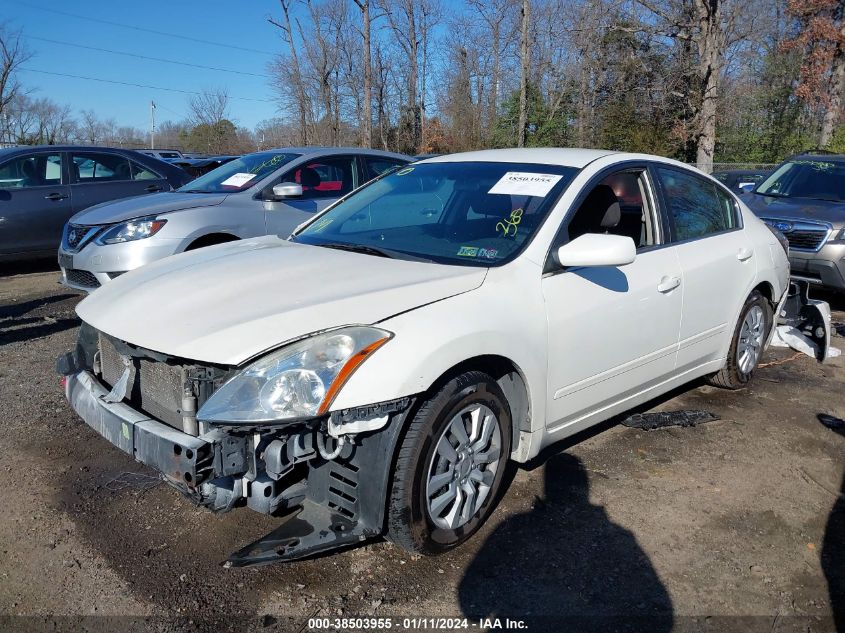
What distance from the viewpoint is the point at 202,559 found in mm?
2955

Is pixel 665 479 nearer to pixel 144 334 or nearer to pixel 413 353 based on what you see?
pixel 413 353

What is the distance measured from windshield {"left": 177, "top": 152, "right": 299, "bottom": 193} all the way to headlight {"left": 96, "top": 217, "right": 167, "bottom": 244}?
82cm

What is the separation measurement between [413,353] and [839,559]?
6.87 feet

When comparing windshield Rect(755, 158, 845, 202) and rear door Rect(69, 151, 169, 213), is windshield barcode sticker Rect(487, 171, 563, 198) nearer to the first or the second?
windshield Rect(755, 158, 845, 202)

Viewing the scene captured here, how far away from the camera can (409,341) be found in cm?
267

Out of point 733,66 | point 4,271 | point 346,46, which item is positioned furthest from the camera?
point 346,46

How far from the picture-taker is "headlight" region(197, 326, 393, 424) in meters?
2.46

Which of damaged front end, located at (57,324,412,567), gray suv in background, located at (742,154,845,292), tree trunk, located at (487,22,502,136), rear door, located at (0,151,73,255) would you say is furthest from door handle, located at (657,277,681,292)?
tree trunk, located at (487,22,502,136)

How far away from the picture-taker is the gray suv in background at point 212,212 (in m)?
6.33

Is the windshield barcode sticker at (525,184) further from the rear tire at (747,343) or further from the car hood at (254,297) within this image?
the rear tire at (747,343)

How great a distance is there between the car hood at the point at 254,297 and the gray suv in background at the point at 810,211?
5.64m

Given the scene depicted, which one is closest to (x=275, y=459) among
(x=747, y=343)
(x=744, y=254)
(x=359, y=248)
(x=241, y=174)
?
(x=359, y=248)

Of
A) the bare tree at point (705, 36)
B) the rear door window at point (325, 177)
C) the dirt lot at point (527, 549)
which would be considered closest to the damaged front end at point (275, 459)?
the dirt lot at point (527, 549)

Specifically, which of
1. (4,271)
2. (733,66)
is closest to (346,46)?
(733,66)
